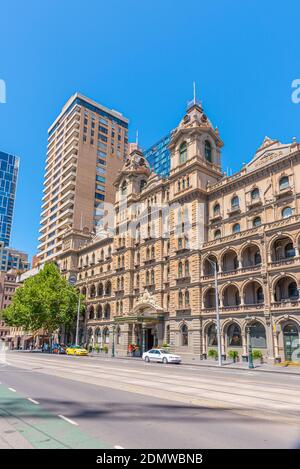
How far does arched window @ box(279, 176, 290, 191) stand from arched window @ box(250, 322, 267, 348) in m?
14.4

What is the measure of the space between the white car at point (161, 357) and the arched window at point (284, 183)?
68.3 ft

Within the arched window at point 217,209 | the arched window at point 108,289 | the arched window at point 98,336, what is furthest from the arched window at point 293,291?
the arched window at point 98,336

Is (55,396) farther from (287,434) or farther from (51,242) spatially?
(51,242)

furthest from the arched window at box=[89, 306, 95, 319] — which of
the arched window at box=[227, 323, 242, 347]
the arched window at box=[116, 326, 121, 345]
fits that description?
the arched window at box=[227, 323, 242, 347]

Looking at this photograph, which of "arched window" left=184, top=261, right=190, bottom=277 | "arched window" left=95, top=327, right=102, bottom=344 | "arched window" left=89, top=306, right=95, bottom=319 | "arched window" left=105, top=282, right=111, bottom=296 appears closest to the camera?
"arched window" left=184, top=261, right=190, bottom=277

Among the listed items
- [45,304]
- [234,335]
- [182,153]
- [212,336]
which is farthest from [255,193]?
[45,304]

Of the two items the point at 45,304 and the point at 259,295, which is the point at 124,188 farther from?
the point at 259,295

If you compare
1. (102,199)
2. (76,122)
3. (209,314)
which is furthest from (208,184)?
(76,122)

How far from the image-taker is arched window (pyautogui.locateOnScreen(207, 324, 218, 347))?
40688mm

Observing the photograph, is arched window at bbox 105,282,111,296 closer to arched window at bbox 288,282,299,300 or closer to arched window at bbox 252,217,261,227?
arched window at bbox 252,217,261,227

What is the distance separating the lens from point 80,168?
297 feet

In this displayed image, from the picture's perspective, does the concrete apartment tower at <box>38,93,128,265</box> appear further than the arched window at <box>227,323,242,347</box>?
Yes

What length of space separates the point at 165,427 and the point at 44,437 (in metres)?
2.72
